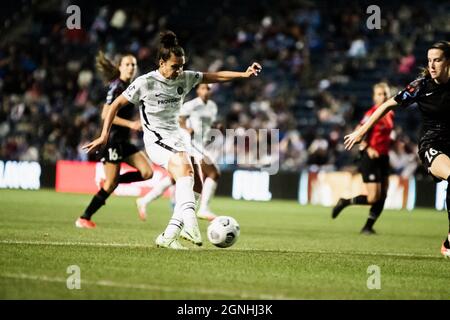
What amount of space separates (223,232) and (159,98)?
5.43 feet

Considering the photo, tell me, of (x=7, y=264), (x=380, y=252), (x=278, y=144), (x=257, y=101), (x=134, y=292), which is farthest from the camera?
(x=257, y=101)

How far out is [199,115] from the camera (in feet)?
52.6

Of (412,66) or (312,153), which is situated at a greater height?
(412,66)

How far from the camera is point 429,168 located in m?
10.5

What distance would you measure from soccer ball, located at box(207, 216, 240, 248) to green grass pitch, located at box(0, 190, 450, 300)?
0.13 m

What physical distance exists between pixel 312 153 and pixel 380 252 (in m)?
15.5

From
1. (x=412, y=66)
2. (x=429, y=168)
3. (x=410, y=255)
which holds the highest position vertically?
(x=412, y=66)

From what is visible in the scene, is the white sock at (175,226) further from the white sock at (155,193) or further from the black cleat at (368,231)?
the black cleat at (368,231)

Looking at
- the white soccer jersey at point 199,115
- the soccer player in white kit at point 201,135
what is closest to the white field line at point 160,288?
the soccer player in white kit at point 201,135

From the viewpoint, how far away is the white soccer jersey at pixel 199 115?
52.4 ft

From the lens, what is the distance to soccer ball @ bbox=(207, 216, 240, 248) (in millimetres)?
10125

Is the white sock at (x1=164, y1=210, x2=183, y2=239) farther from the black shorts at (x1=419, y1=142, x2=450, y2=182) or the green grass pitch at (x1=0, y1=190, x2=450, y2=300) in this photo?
the black shorts at (x1=419, y1=142, x2=450, y2=182)
